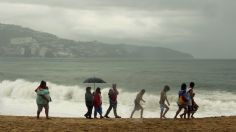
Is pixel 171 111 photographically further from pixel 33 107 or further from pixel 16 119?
pixel 16 119

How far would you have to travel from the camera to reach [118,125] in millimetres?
17828

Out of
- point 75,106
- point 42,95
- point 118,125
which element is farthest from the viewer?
point 75,106

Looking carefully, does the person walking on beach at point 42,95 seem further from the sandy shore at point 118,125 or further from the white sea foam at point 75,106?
the white sea foam at point 75,106

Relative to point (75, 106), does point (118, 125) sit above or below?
below

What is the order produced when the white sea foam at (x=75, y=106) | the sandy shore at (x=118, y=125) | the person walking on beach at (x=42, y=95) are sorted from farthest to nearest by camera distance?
the white sea foam at (x=75, y=106), the person walking on beach at (x=42, y=95), the sandy shore at (x=118, y=125)

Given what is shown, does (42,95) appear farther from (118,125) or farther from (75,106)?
(75,106)

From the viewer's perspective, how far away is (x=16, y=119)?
1969 centimetres

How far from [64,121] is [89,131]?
2792 mm

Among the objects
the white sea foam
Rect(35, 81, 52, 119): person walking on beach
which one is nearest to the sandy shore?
Rect(35, 81, 52, 119): person walking on beach

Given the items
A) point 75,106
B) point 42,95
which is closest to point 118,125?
point 42,95

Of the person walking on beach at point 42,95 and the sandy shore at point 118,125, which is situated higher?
the person walking on beach at point 42,95

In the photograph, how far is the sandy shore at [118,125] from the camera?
A: 666 inches

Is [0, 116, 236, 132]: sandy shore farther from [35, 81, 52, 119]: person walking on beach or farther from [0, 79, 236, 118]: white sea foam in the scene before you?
[0, 79, 236, 118]: white sea foam

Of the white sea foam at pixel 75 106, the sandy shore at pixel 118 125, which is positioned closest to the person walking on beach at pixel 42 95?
the sandy shore at pixel 118 125
